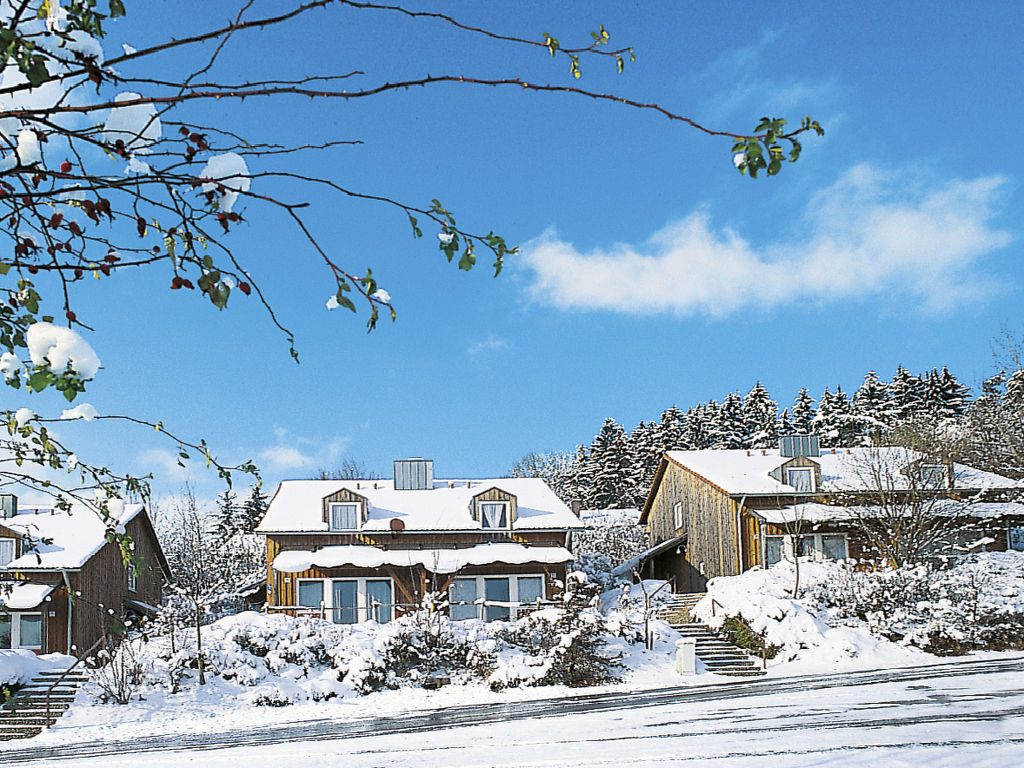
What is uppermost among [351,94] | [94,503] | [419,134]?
[419,134]

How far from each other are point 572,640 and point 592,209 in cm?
1703

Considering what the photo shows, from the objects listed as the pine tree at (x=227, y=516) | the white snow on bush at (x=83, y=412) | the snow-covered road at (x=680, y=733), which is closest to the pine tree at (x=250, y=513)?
the pine tree at (x=227, y=516)

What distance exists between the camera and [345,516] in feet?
88.6

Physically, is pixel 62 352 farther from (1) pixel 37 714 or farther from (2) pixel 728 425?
(2) pixel 728 425

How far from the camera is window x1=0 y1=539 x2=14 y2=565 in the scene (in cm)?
2606

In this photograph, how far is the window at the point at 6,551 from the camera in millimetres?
26062

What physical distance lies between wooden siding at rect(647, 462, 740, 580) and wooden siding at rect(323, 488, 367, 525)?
11.5 m

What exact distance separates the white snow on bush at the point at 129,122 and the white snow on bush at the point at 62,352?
16.4 inches

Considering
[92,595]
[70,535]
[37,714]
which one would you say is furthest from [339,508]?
[37,714]

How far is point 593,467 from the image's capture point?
172 ft

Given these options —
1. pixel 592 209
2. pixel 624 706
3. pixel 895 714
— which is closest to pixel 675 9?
pixel 592 209

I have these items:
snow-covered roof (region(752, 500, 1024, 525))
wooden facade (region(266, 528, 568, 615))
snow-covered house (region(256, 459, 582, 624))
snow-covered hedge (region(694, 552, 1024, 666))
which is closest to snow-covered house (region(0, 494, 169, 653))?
wooden facade (region(266, 528, 568, 615))

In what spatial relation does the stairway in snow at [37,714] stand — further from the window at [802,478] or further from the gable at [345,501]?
the window at [802,478]

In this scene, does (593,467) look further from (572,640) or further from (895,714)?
(895,714)
